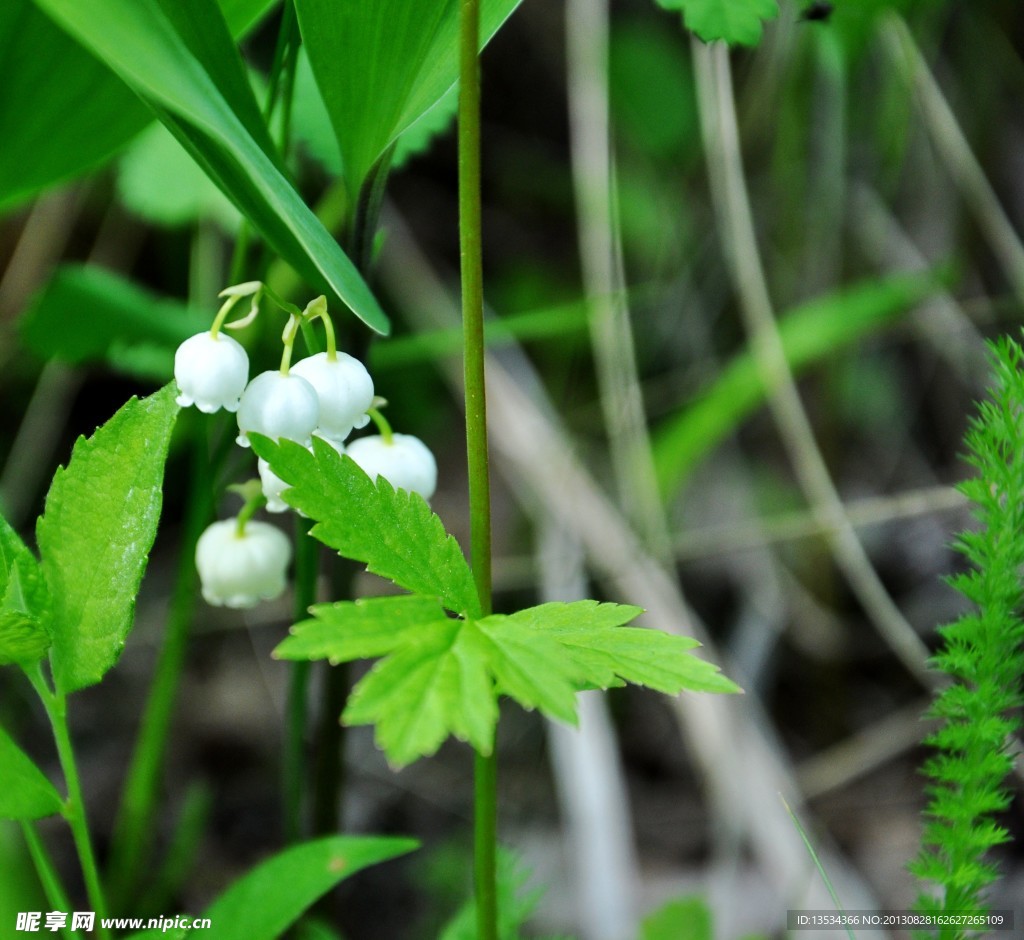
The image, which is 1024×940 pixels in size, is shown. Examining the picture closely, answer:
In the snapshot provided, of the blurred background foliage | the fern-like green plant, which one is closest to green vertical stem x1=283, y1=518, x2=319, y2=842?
the blurred background foliage

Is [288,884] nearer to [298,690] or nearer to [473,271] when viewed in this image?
[298,690]

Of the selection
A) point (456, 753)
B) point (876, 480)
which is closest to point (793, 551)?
point (876, 480)

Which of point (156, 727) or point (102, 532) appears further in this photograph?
point (156, 727)

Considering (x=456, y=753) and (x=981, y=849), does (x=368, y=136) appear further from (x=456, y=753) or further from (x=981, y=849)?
(x=456, y=753)

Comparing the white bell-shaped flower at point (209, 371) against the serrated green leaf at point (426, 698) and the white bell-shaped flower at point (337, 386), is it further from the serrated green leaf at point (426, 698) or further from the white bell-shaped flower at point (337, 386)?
the serrated green leaf at point (426, 698)

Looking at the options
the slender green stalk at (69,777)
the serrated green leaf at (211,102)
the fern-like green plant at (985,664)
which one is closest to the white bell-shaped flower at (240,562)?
the slender green stalk at (69,777)

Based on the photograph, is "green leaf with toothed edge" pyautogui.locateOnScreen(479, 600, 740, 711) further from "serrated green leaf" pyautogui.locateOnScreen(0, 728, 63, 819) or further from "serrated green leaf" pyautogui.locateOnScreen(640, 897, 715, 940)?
"serrated green leaf" pyautogui.locateOnScreen(640, 897, 715, 940)

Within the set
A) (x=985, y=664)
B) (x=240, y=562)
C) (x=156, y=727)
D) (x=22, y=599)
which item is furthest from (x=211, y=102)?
(x=156, y=727)
